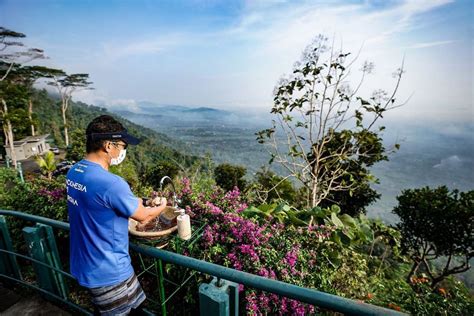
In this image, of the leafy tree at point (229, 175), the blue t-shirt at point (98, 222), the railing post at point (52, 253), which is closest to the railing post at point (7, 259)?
the railing post at point (52, 253)

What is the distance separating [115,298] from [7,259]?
70.1 inches

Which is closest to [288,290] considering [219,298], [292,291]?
[292,291]

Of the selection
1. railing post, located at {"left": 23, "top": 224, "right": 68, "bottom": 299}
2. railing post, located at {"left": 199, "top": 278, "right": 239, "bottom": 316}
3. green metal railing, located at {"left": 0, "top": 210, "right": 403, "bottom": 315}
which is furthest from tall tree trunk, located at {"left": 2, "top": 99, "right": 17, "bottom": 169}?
railing post, located at {"left": 199, "top": 278, "right": 239, "bottom": 316}

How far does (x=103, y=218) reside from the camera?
4.47ft

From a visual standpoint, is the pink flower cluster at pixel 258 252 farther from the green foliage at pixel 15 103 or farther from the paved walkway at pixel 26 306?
the green foliage at pixel 15 103

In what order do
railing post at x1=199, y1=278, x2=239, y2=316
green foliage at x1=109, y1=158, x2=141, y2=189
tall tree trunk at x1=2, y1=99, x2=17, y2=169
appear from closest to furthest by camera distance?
railing post at x1=199, y1=278, x2=239, y2=316, green foliage at x1=109, y1=158, x2=141, y2=189, tall tree trunk at x1=2, y1=99, x2=17, y2=169

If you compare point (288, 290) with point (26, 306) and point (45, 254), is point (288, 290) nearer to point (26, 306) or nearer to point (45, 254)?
point (45, 254)

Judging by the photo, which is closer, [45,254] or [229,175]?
[45,254]

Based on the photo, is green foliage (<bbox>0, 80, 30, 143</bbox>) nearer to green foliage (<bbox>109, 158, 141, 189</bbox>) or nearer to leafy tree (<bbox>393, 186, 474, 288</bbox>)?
green foliage (<bbox>109, 158, 141, 189</bbox>)

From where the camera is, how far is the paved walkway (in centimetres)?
204

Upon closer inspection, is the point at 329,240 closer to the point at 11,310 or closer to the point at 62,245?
the point at 11,310

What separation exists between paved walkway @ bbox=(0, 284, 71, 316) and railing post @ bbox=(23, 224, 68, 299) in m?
0.13

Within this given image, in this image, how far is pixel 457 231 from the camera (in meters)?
7.42

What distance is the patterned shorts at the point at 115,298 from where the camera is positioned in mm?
1481
